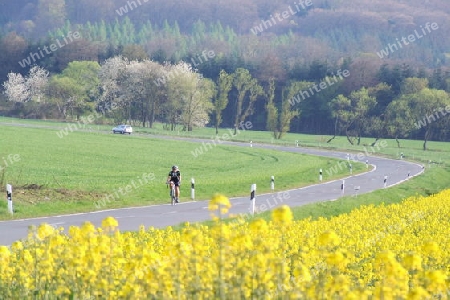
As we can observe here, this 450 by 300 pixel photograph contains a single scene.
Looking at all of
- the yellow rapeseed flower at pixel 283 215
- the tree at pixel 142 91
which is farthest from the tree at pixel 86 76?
the yellow rapeseed flower at pixel 283 215

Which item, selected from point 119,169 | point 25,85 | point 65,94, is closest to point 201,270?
point 119,169

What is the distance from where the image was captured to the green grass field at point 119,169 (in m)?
25.5

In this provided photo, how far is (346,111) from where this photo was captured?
103062 millimetres

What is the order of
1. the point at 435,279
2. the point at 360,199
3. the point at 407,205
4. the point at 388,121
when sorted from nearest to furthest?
the point at 435,279, the point at 407,205, the point at 360,199, the point at 388,121

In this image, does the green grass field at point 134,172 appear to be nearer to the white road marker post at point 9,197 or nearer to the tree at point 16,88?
the white road marker post at point 9,197

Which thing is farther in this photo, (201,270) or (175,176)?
(175,176)

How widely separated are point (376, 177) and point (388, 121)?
179ft

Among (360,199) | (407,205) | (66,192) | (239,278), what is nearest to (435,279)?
(239,278)

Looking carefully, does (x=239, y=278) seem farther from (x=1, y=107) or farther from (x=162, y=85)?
(x=1, y=107)

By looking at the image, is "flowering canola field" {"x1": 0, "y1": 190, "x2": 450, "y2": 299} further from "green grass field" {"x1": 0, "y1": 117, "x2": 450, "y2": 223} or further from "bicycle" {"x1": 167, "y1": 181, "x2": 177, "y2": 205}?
"bicycle" {"x1": 167, "y1": 181, "x2": 177, "y2": 205}

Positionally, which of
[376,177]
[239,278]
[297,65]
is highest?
[297,65]

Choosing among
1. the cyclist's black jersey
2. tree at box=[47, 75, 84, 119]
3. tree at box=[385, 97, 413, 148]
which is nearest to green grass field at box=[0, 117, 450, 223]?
the cyclist's black jersey

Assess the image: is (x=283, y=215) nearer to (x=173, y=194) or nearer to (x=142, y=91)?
(x=173, y=194)

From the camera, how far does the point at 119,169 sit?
41000 mm
